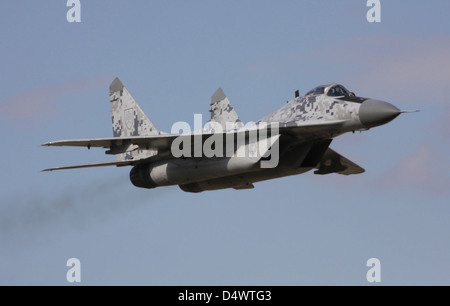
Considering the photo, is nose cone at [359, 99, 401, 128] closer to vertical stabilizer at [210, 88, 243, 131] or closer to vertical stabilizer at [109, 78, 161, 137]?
vertical stabilizer at [210, 88, 243, 131]

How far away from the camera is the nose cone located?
110ft

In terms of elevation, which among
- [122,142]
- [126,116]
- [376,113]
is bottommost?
[122,142]

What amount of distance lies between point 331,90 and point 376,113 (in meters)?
2.01

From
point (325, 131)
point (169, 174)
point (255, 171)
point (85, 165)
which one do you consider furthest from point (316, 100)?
point (85, 165)

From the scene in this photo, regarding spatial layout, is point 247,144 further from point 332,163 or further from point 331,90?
point 332,163

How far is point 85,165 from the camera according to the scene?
37688mm

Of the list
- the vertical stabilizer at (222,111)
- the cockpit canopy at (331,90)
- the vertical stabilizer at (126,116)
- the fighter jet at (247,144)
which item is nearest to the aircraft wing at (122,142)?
the fighter jet at (247,144)

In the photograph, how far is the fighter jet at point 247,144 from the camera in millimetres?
34312

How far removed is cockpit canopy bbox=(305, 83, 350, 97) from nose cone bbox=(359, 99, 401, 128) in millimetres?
1067

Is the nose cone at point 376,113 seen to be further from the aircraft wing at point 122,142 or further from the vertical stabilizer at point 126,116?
the vertical stabilizer at point 126,116

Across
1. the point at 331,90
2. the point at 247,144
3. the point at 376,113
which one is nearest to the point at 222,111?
the point at 247,144

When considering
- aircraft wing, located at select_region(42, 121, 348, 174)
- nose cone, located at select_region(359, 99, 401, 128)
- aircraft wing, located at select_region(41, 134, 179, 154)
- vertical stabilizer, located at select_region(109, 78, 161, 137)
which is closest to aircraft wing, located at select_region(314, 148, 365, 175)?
aircraft wing, located at select_region(42, 121, 348, 174)

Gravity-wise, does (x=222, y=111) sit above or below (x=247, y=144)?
above

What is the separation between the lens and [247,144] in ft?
114
